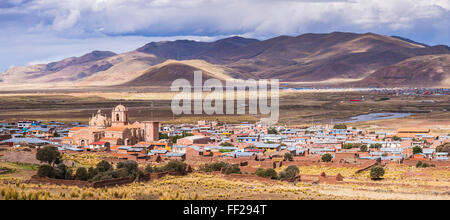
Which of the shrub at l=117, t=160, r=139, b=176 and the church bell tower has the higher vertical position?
the church bell tower

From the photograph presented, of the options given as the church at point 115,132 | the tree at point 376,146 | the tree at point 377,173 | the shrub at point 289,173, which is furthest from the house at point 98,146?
the tree at point 377,173

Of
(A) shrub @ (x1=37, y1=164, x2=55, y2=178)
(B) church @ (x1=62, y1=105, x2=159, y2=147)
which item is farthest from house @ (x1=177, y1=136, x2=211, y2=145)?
(A) shrub @ (x1=37, y1=164, x2=55, y2=178)

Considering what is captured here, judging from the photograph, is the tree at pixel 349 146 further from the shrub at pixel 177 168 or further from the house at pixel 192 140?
the shrub at pixel 177 168

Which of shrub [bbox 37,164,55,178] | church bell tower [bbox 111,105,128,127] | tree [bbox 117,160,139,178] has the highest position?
church bell tower [bbox 111,105,128,127]

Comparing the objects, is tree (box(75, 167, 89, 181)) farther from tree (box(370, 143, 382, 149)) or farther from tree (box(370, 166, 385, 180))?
tree (box(370, 143, 382, 149))

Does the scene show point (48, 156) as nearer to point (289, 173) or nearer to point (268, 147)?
point (289, 173)

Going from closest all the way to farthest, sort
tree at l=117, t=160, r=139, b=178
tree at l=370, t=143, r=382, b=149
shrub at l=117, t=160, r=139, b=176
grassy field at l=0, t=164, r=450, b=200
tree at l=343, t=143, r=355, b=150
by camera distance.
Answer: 1. grassy field at l=0, t=164, r=450, b=200
2. tree at l=117, t=160, r=139, b=178
3. shrub at l=117, t=160, r=139, b=176
4. tree at l=370, t=143, r=382, b=149
5. tree at l=343, t=143, r=355, b=150
